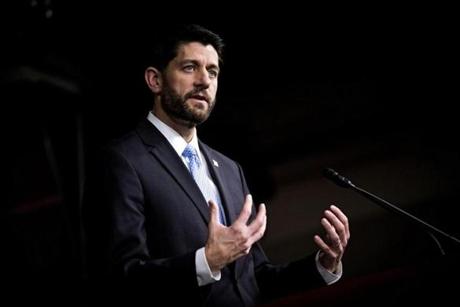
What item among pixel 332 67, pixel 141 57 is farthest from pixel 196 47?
pixel 332 67

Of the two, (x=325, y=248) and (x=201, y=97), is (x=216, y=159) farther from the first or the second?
(x=325, y=248)

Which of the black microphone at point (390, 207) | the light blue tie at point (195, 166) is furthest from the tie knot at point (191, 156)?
the black microphone at point (390, 207)

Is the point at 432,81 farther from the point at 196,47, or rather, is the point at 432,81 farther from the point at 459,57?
the point at 196,47

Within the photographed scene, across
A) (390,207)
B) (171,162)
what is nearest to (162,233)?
(171,162)

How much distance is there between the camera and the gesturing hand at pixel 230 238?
1.11 metres

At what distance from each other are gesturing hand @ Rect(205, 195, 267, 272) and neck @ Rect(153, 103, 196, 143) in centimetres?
37

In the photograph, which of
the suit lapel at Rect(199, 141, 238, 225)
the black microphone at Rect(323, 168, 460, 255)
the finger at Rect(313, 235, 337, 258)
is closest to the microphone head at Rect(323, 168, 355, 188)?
the black microphone at Rect(323, 168, 460, 255)

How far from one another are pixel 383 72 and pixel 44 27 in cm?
177

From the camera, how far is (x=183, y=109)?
1.42 metres

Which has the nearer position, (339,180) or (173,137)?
(339,180)

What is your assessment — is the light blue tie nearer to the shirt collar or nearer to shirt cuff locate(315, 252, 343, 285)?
the shirt collar

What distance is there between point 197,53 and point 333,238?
574mm

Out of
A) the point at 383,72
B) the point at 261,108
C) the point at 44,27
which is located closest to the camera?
the point at 44,27

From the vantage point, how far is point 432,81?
118 inches
